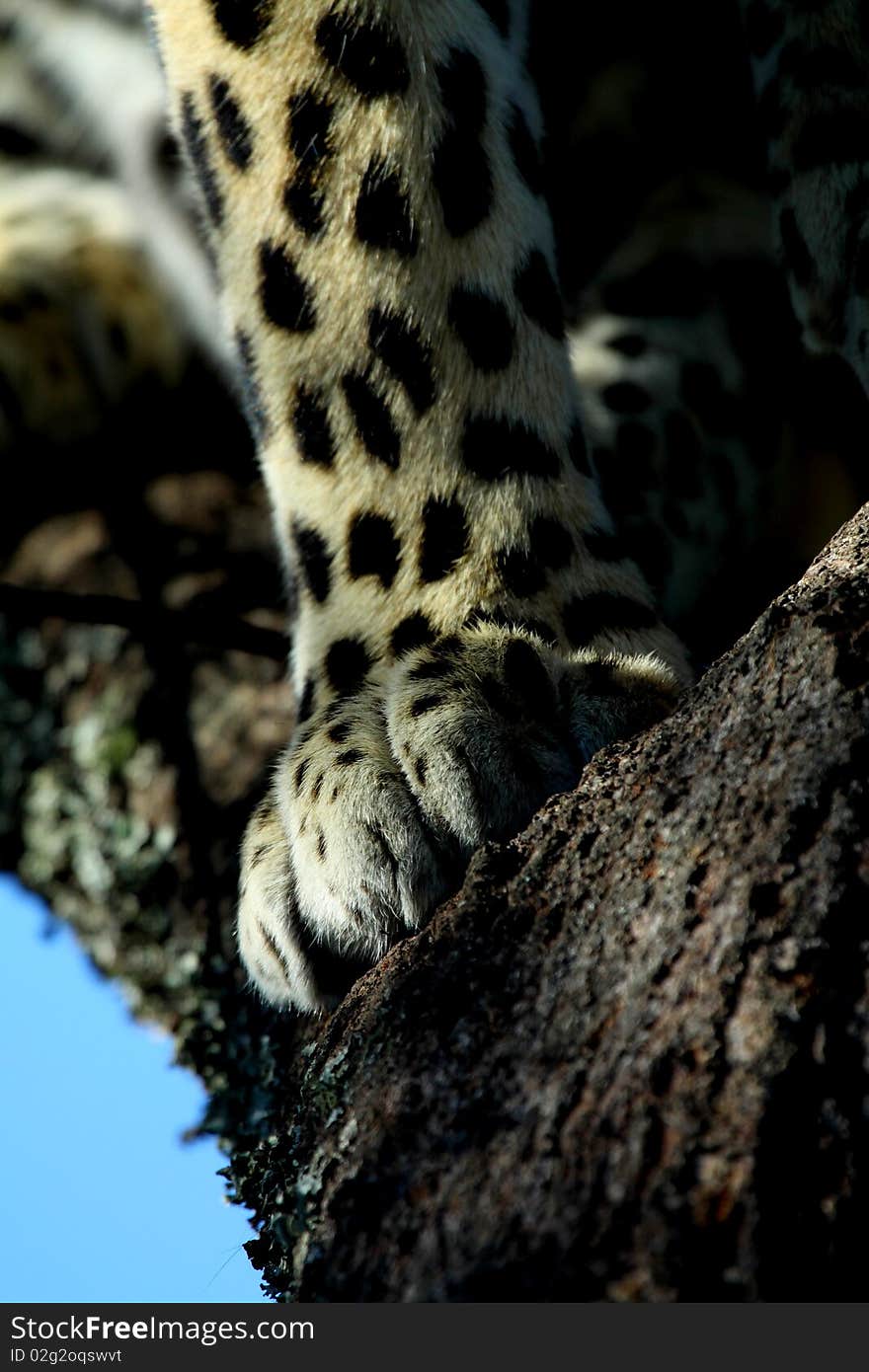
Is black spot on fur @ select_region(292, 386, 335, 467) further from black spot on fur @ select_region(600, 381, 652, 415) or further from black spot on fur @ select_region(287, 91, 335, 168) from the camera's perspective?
black spot on fur @ select_region(600, 381, 652, 415)

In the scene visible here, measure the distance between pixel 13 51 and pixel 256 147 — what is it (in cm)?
222

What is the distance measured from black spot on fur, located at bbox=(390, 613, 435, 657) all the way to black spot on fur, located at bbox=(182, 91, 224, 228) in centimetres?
47

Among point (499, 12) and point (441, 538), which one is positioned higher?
point (499, 12)

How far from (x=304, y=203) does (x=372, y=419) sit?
0.21m

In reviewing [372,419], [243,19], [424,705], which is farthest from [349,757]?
[243,19]

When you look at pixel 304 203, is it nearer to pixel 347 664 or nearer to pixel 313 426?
pixel 313 426

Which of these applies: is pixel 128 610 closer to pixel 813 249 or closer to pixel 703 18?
pixel 813 249

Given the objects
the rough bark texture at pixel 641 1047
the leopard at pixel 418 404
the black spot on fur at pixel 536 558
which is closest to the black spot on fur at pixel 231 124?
the leopard at pixel 418 404

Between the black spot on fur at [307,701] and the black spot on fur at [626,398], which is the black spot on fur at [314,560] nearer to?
the black spot on fur at [307,701]

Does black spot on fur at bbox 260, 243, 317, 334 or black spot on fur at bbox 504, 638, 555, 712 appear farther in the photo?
black spot on fur at bbox 260, 243, 317, 334

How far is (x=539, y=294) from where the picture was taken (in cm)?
165

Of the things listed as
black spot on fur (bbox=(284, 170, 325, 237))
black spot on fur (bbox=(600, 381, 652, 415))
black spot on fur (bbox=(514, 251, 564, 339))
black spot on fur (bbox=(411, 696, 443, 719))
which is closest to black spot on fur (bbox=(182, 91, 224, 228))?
black spot on fur (bbox=(284, 170, 325, 237))

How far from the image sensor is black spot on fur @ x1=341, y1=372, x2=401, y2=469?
163 cm

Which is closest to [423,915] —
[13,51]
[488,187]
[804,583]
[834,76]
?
[804,583]
